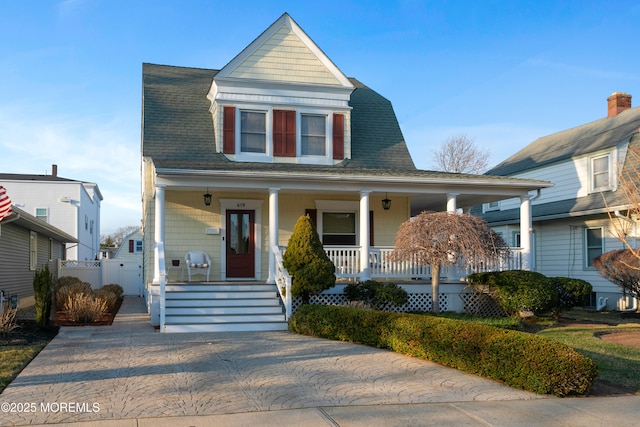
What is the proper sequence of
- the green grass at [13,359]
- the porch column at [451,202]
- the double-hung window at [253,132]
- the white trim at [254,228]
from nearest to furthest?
the green grass at [13,359], the porch column at [451,202], the white trim at [254,228], the double-hung window at [253,132]

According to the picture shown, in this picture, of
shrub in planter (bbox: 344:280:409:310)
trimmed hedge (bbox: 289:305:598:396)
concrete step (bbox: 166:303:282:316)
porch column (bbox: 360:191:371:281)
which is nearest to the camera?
trimmed hedge (bbox: 289:305:598:396)

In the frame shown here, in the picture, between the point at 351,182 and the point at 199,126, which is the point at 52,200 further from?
the point at 351,182

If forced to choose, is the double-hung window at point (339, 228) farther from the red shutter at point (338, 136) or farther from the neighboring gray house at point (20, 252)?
the neighboring gray house at point (20, 252)

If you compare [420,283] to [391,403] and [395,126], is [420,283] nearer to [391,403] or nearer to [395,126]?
[395,126]

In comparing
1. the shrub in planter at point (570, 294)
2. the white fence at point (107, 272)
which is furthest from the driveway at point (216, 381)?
the white fence at point (107, 272)

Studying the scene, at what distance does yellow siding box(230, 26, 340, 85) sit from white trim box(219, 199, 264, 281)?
140 inches

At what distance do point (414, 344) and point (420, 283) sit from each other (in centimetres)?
573

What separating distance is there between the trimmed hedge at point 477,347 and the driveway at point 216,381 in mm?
191

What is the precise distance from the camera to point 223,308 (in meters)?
12.7

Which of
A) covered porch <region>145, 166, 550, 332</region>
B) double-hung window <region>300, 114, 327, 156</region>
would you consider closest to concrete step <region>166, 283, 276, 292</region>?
covered porch <region>145, 166, 550, 332</region>

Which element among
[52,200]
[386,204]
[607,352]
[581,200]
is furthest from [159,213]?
[52,200]

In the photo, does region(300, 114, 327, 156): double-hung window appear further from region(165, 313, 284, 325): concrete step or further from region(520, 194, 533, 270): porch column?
region(165, 313, 284, 325): concrete step

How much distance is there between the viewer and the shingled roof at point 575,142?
1855cm

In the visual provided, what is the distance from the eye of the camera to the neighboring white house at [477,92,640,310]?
57.6 ft
